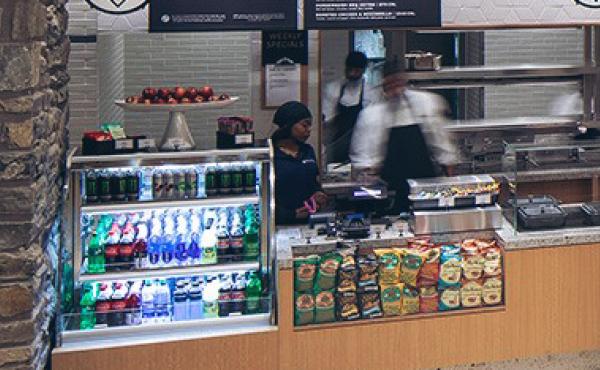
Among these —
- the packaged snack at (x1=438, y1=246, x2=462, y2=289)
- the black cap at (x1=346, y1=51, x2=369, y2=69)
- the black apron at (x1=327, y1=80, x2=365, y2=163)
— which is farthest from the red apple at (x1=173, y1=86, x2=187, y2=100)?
the black cap at (x1=346, y1=51, x2=369, y2=69)

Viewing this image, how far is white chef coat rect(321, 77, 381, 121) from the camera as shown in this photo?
5891 millimetres

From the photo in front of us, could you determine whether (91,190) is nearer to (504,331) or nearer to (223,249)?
(223,249)

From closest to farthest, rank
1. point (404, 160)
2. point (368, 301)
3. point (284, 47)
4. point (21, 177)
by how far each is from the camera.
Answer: point (21, 177) < point (368, 301) < point (404, 160) < point (284, 47)

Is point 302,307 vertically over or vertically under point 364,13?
under

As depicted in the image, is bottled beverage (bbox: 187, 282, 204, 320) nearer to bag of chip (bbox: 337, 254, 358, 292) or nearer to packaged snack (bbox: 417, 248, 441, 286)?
bag of chip (bbox: 337, 254, 358, 292)

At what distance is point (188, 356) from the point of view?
3.99 m

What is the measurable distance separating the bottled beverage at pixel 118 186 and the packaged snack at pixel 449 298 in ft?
6.15

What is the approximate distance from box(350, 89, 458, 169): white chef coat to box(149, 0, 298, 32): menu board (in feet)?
4.07

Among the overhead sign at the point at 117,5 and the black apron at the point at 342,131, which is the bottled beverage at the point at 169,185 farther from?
the black apron at the point at 342,131

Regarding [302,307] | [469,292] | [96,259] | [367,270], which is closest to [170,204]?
[96,259]

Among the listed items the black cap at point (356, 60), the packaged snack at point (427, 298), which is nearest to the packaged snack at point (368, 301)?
the packaged snack at point (427, 298)

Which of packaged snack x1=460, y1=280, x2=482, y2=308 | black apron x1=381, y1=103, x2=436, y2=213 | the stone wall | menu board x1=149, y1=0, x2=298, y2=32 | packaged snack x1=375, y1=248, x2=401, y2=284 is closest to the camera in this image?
the stone wall

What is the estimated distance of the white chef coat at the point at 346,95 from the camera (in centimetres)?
589

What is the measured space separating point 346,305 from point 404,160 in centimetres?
136
